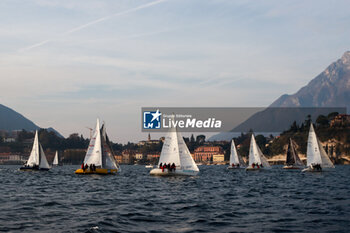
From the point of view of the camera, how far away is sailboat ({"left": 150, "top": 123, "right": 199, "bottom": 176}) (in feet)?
212

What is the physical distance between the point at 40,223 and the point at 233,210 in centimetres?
1165

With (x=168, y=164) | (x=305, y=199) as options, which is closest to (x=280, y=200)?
(x=305, y=199)

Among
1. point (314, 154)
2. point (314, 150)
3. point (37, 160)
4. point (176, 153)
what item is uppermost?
point (314, 150)

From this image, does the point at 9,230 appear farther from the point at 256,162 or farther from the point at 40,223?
the point at 256,162

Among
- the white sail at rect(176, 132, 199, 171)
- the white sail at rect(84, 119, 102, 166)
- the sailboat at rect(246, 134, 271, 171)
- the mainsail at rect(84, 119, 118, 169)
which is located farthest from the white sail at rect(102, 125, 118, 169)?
the sailboat at rect(246, 134, 271, 171)

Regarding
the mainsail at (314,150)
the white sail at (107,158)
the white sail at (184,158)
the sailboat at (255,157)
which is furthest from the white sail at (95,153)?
the sailboat at (255,157)

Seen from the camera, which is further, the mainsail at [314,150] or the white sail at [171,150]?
the mainsail at [314,150]

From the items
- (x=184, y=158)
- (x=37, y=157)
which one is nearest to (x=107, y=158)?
(x=184, y=158)

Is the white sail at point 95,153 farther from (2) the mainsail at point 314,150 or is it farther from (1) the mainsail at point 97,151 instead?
(2) the mainsail at point 314,150

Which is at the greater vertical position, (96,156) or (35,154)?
(35,154)

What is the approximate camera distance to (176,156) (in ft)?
212

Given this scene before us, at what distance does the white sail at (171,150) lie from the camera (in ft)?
212

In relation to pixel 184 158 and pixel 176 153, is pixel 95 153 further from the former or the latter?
pixel 184 158

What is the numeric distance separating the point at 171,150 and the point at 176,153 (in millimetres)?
868
